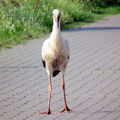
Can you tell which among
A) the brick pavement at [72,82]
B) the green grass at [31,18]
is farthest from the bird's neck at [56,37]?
the green grass at [31,18]

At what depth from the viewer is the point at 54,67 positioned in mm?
7395

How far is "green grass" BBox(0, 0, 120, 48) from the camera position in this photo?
1388 cm

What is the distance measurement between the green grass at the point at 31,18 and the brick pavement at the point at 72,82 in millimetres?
662

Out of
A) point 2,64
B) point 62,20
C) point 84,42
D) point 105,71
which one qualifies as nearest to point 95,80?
point 105,71

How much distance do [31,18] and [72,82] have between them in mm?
6516

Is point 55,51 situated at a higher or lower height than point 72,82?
higher

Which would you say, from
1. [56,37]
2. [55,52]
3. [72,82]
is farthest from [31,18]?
[56,37]

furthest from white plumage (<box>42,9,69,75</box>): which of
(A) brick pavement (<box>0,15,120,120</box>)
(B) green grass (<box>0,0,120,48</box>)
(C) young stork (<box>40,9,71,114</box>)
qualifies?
(B) green grass (<box>0,0,120,48</box>)

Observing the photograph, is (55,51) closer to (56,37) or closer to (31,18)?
(56,37)

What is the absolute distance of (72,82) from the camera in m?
9.11

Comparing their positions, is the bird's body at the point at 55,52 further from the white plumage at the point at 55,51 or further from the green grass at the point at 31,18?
the green grass at the point at 31,18

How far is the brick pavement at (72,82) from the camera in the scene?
716cm

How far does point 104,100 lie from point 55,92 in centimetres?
109

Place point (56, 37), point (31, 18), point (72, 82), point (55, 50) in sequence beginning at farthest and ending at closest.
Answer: point (31, 18) < point (72, 82) < point (55, 50) < point (56, 37)
